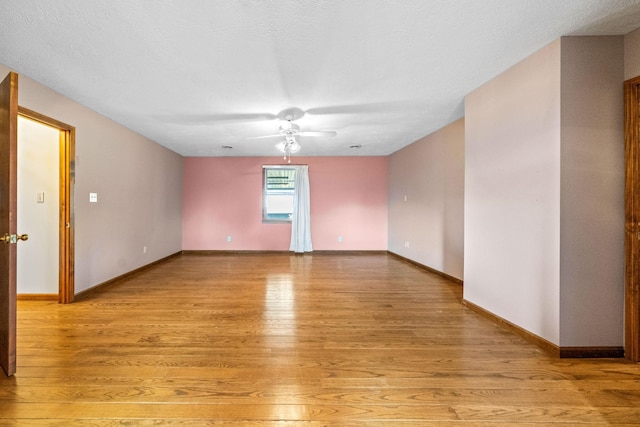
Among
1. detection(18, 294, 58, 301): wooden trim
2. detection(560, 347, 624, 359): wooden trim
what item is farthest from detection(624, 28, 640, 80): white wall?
detection(18, 294, 58, 301): wooden trim

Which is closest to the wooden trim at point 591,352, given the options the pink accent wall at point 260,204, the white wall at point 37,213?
the pink accent wall at point 260,204

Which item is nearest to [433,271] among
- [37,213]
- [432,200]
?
[432,200]

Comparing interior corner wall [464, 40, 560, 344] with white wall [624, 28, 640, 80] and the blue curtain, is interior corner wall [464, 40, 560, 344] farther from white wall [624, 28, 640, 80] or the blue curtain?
the blue curtain

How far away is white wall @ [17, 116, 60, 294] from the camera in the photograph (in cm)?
300

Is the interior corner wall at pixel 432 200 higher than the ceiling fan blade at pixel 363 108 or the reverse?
the reverse

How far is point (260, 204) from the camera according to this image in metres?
6.30

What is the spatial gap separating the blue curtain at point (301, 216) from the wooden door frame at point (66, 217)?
3.89m

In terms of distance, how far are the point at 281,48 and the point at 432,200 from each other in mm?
3453

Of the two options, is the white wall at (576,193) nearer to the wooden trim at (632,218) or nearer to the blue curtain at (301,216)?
the wooden trim at (632,218)

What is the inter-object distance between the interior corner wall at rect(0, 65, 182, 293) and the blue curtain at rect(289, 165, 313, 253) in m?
2.71

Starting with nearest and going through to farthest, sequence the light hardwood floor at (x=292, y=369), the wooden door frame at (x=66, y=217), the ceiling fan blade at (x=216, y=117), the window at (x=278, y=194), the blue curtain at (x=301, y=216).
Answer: the light hardwood floor at (x=292, y=369) → the wooden door frame at (x=66, y=217) → the ceiling fan blade at (x=216, y=117) → the blue curtain at (x=301, y=216) → the window at (x=278, y=194)

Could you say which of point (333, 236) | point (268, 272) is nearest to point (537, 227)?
point (268, 272)

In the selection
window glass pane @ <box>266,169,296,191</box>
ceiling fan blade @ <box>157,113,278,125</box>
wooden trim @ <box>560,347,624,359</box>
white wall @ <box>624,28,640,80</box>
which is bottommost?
wooden trim @ <box>560,347,624,359</box>

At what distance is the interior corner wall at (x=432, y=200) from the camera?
3.80 metres
